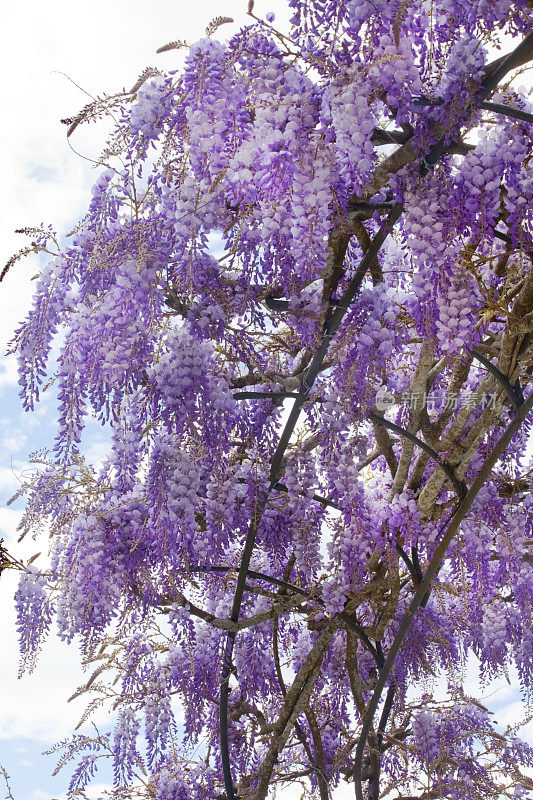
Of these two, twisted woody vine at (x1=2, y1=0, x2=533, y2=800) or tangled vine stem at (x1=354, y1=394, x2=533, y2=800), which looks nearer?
twisted woody vine at (x1=2, y1=0, x2=533, y2=800)

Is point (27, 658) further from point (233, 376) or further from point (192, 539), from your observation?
point (233, 376)

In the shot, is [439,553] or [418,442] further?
[439,553]

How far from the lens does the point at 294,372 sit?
2.62 m

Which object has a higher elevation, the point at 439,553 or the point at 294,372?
the point at 294,372

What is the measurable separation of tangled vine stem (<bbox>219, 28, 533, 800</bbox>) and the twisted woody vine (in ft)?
0.04

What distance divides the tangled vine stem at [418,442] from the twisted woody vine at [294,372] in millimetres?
11

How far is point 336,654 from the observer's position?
3379mm

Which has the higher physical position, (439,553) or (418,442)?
(418,442)

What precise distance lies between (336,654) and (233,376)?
147 cm

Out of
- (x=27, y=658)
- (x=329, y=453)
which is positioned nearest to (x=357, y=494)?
(x=329, y=453)

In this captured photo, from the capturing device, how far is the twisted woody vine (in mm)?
1886

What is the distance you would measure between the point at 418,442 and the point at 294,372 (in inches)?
18.2

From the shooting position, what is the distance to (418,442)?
8.02 feet

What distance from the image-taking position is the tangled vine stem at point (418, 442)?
1.85 meters
